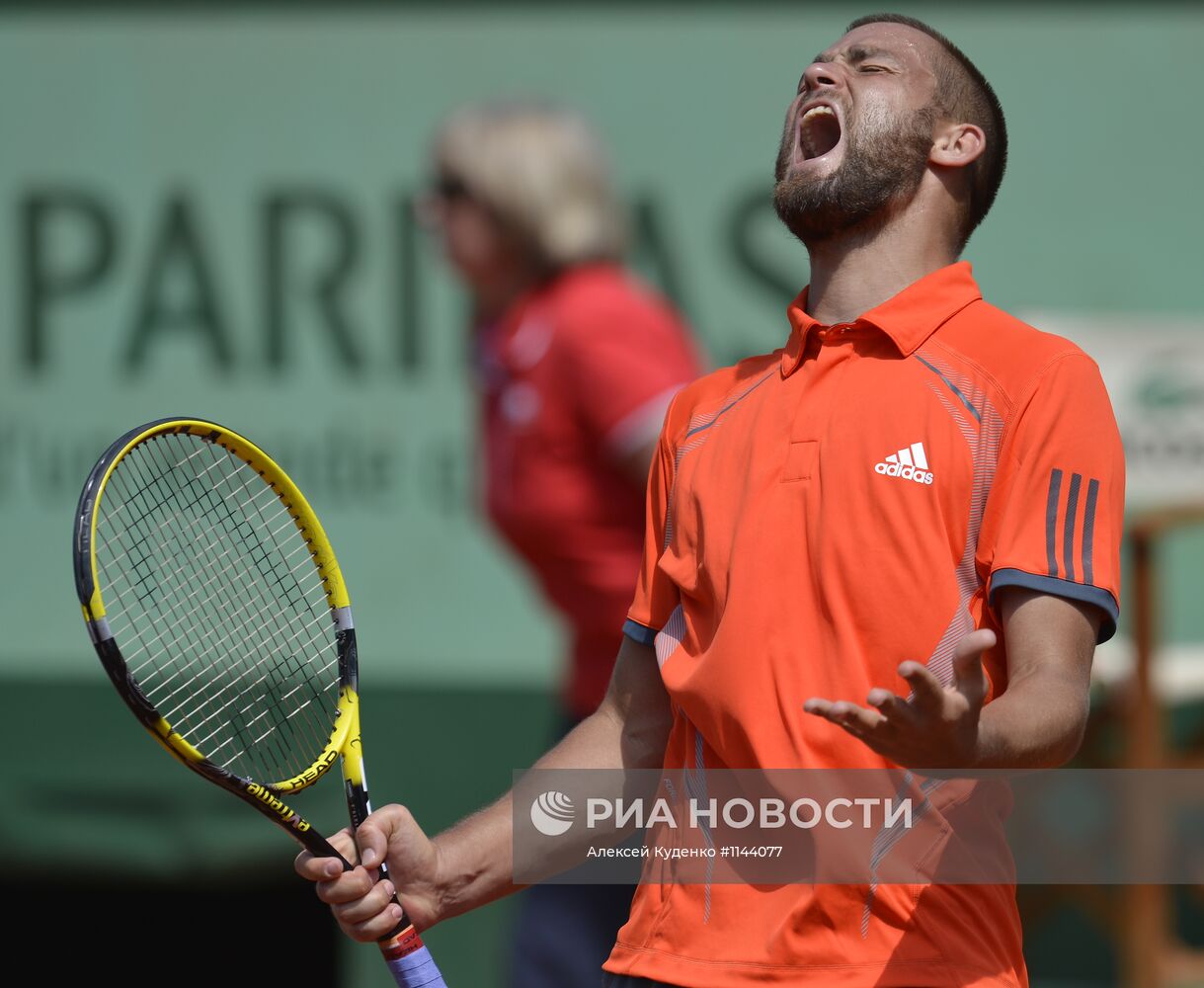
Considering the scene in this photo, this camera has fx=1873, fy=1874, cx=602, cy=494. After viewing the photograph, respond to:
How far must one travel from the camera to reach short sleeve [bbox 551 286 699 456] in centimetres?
345

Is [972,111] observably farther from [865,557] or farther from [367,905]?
[367,905]

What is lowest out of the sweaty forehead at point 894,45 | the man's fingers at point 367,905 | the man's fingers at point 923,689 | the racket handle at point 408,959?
the racket handle at point 408,959

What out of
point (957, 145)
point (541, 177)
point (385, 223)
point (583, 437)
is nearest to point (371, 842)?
point (957, 145)

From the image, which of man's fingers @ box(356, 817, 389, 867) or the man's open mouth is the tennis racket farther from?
the man's open mouth

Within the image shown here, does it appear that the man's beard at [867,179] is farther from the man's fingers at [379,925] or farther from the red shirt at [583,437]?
the red shirt at [583,437]

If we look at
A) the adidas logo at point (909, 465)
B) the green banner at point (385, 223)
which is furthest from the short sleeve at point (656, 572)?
the green banner at point (385, 223)

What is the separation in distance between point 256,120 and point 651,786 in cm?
346

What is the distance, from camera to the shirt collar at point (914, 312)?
2.03 m

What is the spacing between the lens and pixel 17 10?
5.28 metres

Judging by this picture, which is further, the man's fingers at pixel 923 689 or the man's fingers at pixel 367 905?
the man's fingers at pixel 367 905

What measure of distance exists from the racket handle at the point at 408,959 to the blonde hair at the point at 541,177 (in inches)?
73.6

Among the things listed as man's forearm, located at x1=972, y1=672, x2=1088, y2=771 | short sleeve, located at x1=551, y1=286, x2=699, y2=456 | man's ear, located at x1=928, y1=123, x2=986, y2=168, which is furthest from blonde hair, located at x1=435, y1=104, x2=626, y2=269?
man's forearm, located at x1=972, y1=672, x2=1088, y2=771

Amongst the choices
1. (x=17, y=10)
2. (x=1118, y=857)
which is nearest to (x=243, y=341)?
(x=17, y=10)

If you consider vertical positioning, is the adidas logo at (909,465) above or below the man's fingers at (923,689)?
above
